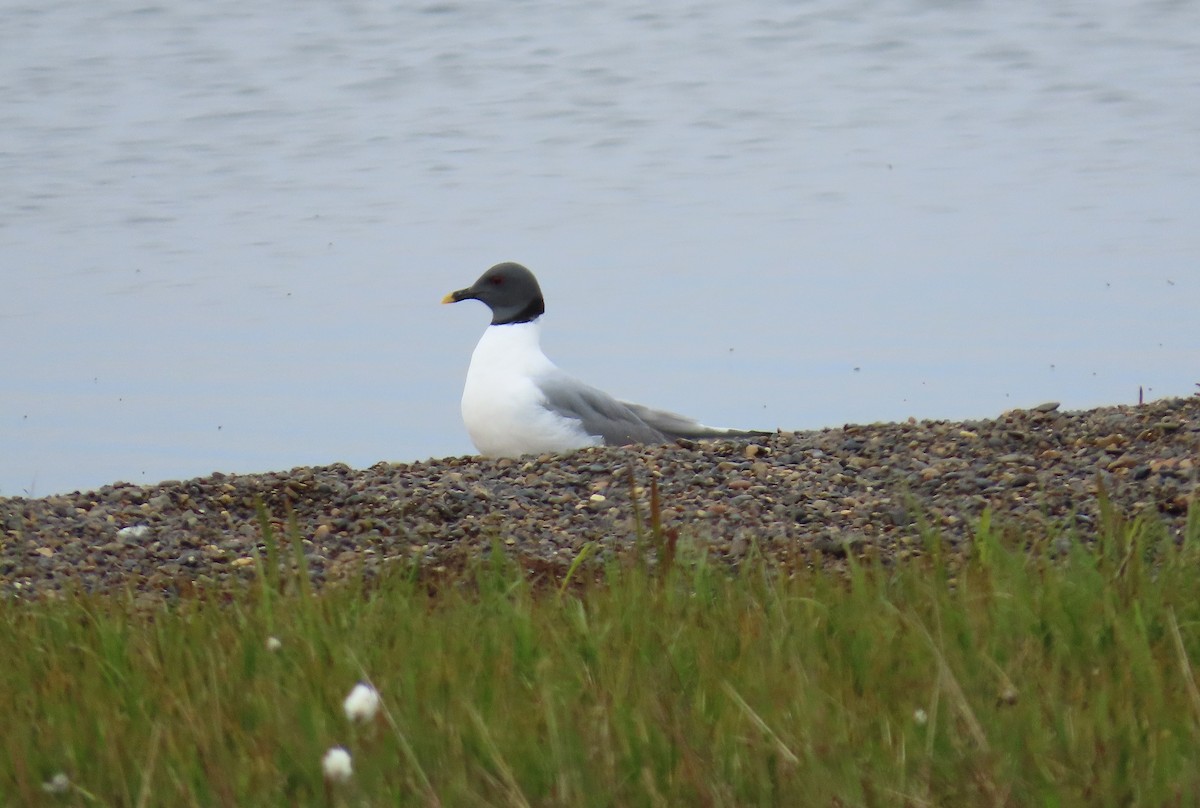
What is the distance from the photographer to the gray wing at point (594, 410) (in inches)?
304

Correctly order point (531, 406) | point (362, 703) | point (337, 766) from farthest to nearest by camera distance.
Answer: point (531, 406) < point (362, 703) < point (337, 766)

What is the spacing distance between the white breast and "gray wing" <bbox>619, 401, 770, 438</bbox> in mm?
492

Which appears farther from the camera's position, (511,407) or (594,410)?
(594,410)

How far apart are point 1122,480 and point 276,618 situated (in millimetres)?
2899

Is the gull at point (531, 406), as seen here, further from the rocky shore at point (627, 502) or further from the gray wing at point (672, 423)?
the rocky shore at point (627, 502)

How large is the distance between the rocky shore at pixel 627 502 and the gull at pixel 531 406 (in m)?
0.93

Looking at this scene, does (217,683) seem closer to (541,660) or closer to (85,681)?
(85,681)

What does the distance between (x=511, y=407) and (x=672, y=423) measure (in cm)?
97

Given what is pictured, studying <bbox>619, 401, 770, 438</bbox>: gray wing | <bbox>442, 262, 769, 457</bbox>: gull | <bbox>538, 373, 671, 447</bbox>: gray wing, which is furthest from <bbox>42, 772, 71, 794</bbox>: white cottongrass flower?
<bbox>619, 401, 770, 438</bbox>: gray wing

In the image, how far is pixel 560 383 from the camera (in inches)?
311

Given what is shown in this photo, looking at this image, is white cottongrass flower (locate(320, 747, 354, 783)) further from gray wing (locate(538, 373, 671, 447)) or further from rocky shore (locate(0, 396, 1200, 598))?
gray wing (locate(538, 373, 671, 447))

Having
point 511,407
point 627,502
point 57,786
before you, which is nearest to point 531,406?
point 511,407

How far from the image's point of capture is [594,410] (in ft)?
25.6

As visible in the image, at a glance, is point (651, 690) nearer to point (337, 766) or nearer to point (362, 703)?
point (362, 703)
